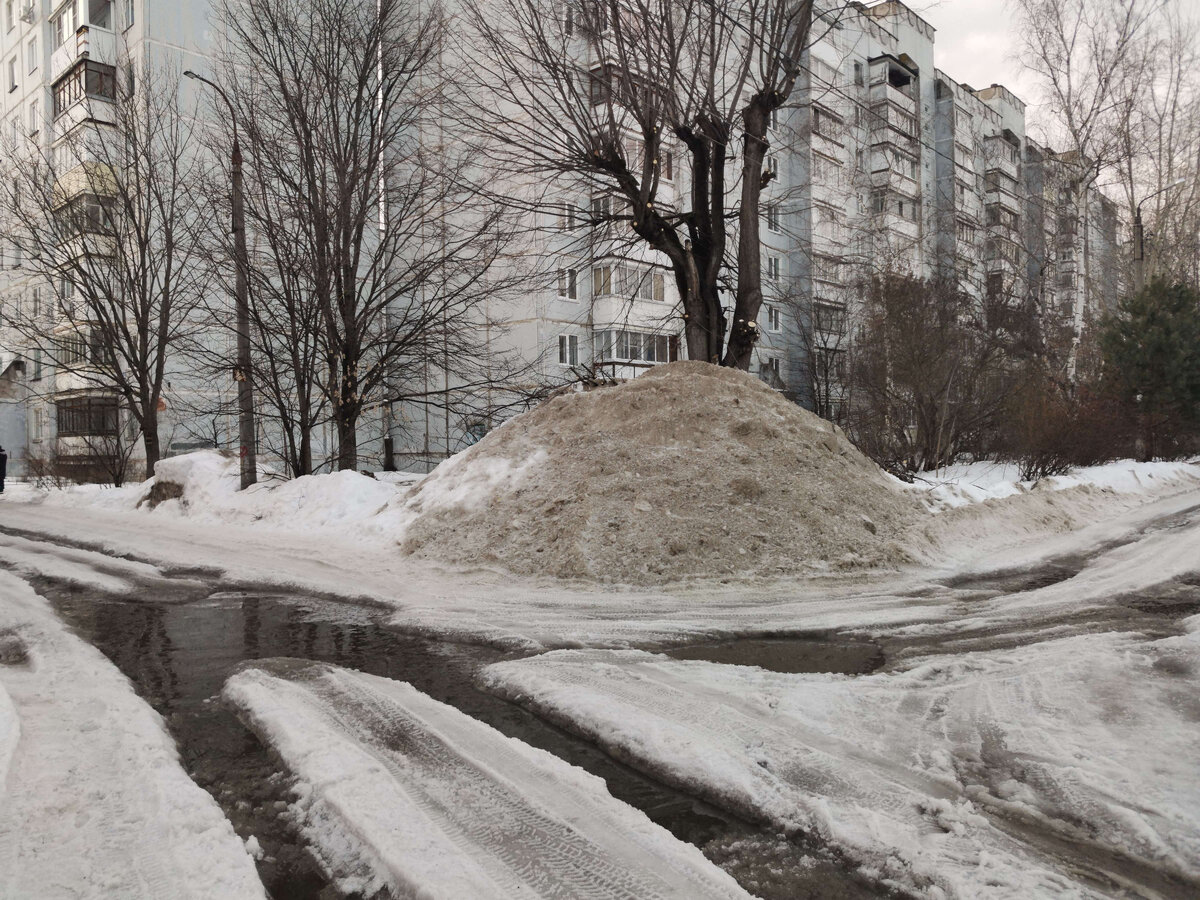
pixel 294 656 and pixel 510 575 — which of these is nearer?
pixel 294 656

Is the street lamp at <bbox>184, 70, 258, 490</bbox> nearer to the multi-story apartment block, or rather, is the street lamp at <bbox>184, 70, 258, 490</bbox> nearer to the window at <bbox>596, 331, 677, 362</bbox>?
the multi-story apartment block

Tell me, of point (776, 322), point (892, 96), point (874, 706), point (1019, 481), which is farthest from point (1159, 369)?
point (892, 96)

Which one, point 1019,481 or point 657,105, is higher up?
point 657,105

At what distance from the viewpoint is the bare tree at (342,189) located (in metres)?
12.7

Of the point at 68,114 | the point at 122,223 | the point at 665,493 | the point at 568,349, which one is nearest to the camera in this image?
the point at 665,493

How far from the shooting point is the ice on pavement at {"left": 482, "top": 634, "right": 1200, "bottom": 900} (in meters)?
2.42

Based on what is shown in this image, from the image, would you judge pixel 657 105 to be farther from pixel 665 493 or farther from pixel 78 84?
pixel 78 84

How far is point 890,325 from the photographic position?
20.5 metres

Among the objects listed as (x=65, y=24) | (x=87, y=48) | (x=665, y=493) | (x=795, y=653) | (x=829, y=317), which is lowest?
(x=795, y=653)

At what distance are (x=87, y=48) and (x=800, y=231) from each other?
29.0m

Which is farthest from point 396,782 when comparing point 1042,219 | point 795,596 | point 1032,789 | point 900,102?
point 900,102

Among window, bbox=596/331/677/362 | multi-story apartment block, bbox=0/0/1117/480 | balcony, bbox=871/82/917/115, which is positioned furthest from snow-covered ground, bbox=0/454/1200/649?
balcony, bbox=871/82/917/115

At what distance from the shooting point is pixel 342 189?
1281 cm

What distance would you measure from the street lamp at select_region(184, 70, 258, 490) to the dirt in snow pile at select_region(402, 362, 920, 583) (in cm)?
430
